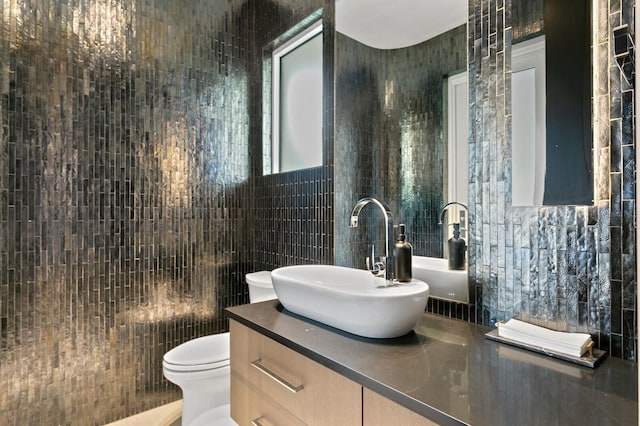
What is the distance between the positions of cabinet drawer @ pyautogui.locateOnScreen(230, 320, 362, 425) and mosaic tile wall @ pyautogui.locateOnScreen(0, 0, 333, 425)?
2.64 feet

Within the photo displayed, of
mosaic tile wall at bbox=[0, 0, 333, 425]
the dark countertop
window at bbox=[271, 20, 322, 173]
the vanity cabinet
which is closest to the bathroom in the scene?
mosaic tile wall at bbox=[0, 0, 333, 425]

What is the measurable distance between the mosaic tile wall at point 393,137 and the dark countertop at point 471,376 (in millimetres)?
477

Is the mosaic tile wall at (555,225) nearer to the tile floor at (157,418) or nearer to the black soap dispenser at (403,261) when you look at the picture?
the black soap dispenser at (403,261)

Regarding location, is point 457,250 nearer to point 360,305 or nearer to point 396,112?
point 360,305

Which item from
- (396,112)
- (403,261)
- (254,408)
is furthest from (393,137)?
(254,408)

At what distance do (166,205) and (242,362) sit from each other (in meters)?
1.22

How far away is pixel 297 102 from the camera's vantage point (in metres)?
2.25

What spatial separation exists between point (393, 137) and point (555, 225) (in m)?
0.73

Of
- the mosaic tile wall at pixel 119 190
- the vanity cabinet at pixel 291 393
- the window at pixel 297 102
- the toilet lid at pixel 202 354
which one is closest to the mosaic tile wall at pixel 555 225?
the vanity cabinet at pixel 291 393

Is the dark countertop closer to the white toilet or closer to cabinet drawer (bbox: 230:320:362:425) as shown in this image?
cabinet drawer (bbox: 230:320:362:425)

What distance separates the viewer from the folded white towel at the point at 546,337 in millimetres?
900

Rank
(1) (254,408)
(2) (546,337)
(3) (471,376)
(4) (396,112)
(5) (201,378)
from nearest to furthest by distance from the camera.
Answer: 1. (3) (471,376)
2. (2) (546,337)
3. (1) (254,408)
4. (4) (396,112)
5. (5) (201,378)

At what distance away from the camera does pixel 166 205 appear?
2.11 m

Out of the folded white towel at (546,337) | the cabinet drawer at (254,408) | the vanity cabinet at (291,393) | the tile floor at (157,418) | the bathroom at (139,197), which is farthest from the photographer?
the tile floor at (157,418)
